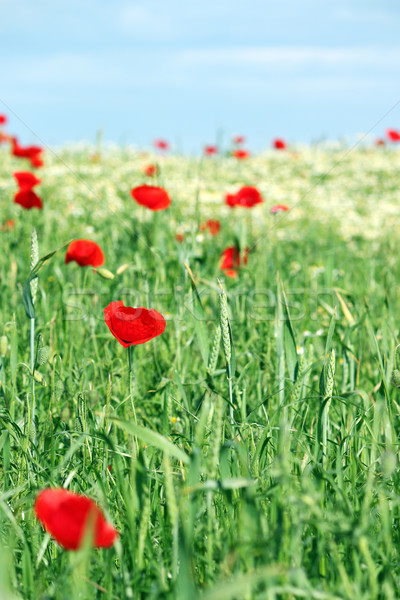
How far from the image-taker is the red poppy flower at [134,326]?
4.83 feet

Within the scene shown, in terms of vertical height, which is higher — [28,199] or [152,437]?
[28,199]

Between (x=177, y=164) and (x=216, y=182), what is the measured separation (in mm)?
2436

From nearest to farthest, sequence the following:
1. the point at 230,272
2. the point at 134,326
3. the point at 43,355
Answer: the point at 134,326
the point at 43,355
the point at 230,272

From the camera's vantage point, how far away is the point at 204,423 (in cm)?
108

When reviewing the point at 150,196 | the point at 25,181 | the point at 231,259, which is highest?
the point at 25,181

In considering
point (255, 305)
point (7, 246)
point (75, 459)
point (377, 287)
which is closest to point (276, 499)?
point (75, 459)

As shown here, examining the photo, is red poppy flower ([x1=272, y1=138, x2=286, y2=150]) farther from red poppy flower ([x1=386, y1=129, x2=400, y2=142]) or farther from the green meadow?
the green meadow

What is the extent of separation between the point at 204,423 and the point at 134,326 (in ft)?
1.45

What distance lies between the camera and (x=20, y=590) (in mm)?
1113

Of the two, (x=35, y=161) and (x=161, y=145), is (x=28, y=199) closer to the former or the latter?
(x=35, y=161)

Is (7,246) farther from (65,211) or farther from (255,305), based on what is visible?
(65,211)

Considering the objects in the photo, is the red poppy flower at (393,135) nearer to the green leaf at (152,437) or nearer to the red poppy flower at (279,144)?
the red poppy flower at (279,144)

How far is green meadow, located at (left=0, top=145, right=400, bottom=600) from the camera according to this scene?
1000 mm

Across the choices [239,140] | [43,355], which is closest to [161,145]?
[239,140]
